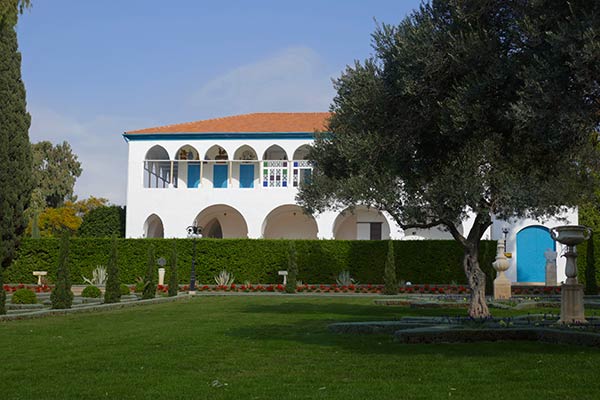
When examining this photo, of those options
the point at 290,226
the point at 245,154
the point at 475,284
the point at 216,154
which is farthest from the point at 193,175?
the point at 475,284

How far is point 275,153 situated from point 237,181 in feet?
8.95

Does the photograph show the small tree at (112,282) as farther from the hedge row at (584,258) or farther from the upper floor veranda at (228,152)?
the hedge row at (584,258)

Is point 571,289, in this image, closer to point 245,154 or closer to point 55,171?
point 245,154

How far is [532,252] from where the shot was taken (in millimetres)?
34188

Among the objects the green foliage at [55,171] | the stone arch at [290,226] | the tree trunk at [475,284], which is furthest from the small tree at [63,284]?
the green foliage at [55,171]

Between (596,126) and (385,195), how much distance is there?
6798 mm

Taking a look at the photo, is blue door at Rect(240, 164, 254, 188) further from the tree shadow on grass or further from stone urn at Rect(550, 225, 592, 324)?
stone urn at Rect(550, 225, 592, 324)

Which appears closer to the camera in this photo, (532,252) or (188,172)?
(532,252)

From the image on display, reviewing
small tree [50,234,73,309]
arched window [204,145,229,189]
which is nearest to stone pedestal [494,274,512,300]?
small tree [50,234,73,309]

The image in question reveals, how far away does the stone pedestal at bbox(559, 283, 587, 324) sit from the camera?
11.2 metres

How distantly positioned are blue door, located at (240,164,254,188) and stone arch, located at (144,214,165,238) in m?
4.91

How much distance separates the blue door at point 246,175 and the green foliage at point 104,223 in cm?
714

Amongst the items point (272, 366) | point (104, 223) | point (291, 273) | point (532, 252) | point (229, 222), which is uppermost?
point (229, 222)

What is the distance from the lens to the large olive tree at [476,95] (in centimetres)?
776
